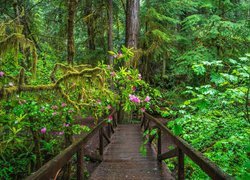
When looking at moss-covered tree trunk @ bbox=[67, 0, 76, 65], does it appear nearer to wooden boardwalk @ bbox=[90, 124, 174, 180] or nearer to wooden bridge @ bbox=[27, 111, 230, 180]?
wooden bridge @ bbox=[27, 111, 230, 180]

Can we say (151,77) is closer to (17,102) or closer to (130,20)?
(130,20)

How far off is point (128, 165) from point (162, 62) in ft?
43.7

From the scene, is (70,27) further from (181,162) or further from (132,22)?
(132,22)

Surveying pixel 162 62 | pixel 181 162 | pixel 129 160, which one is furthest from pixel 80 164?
pixel 162 62

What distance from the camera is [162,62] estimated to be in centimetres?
1795

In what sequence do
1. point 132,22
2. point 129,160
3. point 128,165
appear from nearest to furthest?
point 128,165 < point 129,160 < point 132,22

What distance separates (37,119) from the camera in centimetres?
524

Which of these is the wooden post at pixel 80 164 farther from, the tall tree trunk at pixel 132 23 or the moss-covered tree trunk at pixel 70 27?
the tall tree trunk at pixel 132 23

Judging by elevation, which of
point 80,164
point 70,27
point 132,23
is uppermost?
point 132,23

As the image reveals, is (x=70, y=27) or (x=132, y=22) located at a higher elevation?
(x=132, y=22)

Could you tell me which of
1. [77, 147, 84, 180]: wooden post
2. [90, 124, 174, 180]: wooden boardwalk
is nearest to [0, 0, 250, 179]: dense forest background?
[90, 124, 174, 180]: wooden boardwalk

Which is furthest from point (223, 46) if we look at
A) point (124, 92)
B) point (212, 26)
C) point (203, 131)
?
point (124, 92)

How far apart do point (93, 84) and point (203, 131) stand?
2.59 m

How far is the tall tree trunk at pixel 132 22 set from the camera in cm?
1256
